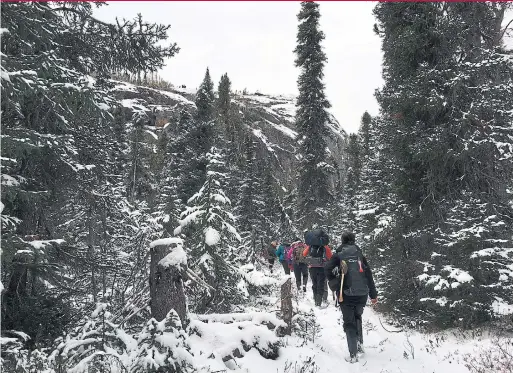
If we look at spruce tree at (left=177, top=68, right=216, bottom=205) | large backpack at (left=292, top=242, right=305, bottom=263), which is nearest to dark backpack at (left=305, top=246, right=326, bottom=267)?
large backpack at (left=292, top=242, right=305, bottom=263)

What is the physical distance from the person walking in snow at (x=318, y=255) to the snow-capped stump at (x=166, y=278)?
19.8 ft

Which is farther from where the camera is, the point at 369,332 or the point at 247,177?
the point at 247,177

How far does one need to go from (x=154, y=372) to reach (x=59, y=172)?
18.3ft

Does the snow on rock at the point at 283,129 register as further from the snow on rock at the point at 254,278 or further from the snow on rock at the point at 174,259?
the snow on rock at the point at 174,259

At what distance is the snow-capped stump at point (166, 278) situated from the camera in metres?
4.91

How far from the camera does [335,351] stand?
6.95 metres

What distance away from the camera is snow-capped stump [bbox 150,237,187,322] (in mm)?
4910

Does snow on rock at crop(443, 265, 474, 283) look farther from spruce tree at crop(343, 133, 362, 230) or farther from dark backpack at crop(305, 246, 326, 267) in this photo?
spruce tree at crop(343, 133, 362, 230)

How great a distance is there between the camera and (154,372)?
412 centimetres

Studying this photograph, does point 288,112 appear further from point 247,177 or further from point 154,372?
point 154,372

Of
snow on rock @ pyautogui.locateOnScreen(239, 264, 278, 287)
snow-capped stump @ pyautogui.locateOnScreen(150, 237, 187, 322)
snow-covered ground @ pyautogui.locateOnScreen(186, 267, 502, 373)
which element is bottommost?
snow-covered ground @ pyautogui.locateOnScreen(186, 267, 502, 373)

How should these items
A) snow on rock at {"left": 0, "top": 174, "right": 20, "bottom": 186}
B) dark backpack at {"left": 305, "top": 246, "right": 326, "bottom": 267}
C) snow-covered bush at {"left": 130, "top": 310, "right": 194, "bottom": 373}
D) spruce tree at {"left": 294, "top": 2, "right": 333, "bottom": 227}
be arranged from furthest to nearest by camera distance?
spruce tree at {"left": 294, "top": 2, "right": 333, "bottom": 227} → dark backpack at {"left": 305, "top": 246, "right": 326, "bottom": 267} → snow on rock at {"left": 0, "top": 174, "right": 20, "bottom": 186} → snow-covered bush at {"left": 130, "top": 310, "right": 194, "bottom": 373}

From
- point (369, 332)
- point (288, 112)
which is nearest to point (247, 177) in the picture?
point (369, 332)

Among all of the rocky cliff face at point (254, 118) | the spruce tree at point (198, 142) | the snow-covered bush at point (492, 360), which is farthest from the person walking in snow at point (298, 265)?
the rocky cliff face at point (254, 118)
